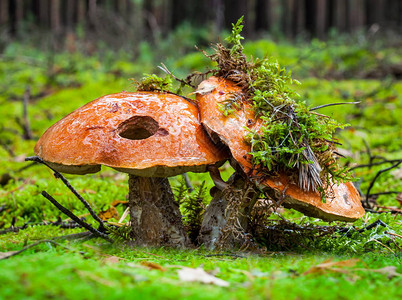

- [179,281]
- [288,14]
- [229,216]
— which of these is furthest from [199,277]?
[288,14]

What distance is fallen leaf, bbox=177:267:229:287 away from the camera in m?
1.49

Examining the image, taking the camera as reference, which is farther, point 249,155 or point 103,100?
point 103,100

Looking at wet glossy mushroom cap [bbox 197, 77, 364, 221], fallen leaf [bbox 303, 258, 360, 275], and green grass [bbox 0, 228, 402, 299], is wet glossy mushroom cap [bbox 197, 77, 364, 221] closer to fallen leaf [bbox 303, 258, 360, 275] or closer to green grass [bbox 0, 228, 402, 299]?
green grass [bbox 0, 228, 402, 299]

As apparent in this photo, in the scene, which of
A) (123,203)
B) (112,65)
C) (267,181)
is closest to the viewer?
(267,181)

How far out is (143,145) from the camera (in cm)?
204

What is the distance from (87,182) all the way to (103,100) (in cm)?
224

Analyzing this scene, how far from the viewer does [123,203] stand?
12.8ft

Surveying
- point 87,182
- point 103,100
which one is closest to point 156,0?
point 87,182

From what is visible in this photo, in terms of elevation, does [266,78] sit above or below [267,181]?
above

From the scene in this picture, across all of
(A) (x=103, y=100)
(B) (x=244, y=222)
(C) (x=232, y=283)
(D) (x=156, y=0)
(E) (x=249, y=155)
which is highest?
(D) (x=156, y=0)

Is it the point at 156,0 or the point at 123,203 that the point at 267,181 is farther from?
the point at 156,0

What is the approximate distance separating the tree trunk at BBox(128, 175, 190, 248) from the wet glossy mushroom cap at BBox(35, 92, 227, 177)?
38 centimetres

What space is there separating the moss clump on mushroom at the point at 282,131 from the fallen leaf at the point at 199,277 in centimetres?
A: 72

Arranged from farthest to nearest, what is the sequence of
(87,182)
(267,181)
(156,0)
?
1. (156,0)
2. (87,182)
3. (267,181)
